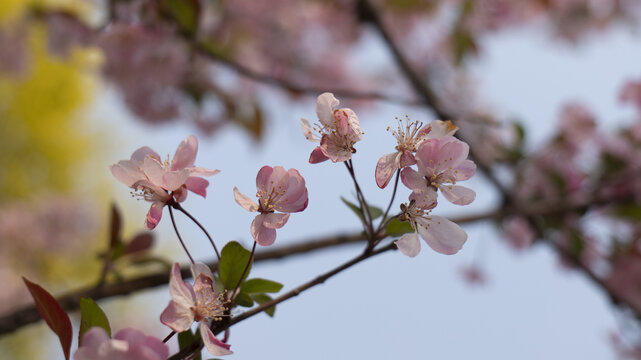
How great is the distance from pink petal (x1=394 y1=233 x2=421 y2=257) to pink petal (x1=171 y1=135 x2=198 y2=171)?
0.51 ft

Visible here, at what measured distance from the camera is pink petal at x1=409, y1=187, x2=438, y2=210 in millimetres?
314

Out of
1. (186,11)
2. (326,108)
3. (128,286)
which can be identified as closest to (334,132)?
(326,108)

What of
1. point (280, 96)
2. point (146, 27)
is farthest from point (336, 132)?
point (280, 96)

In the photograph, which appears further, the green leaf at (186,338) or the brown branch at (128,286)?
the brown branch at (128,286)

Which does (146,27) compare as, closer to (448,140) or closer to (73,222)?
(448,140)

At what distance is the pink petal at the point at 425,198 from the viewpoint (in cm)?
31

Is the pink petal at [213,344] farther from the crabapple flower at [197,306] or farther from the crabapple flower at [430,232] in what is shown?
the crabapple flower at [430,232]

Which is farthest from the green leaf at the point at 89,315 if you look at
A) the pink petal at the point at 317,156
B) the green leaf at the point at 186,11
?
the green leaf at the point at 186,11

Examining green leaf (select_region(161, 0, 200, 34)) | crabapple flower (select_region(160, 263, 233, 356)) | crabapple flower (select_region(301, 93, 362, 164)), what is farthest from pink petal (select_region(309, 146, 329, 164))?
green leaf (select_region(161, 0, 200, 34))

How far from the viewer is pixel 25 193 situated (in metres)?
4.90

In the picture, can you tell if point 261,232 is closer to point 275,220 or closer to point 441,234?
point 275,220

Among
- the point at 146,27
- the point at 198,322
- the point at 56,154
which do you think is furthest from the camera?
the point at 56,154

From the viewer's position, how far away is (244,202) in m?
0.33

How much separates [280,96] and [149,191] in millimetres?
1739
